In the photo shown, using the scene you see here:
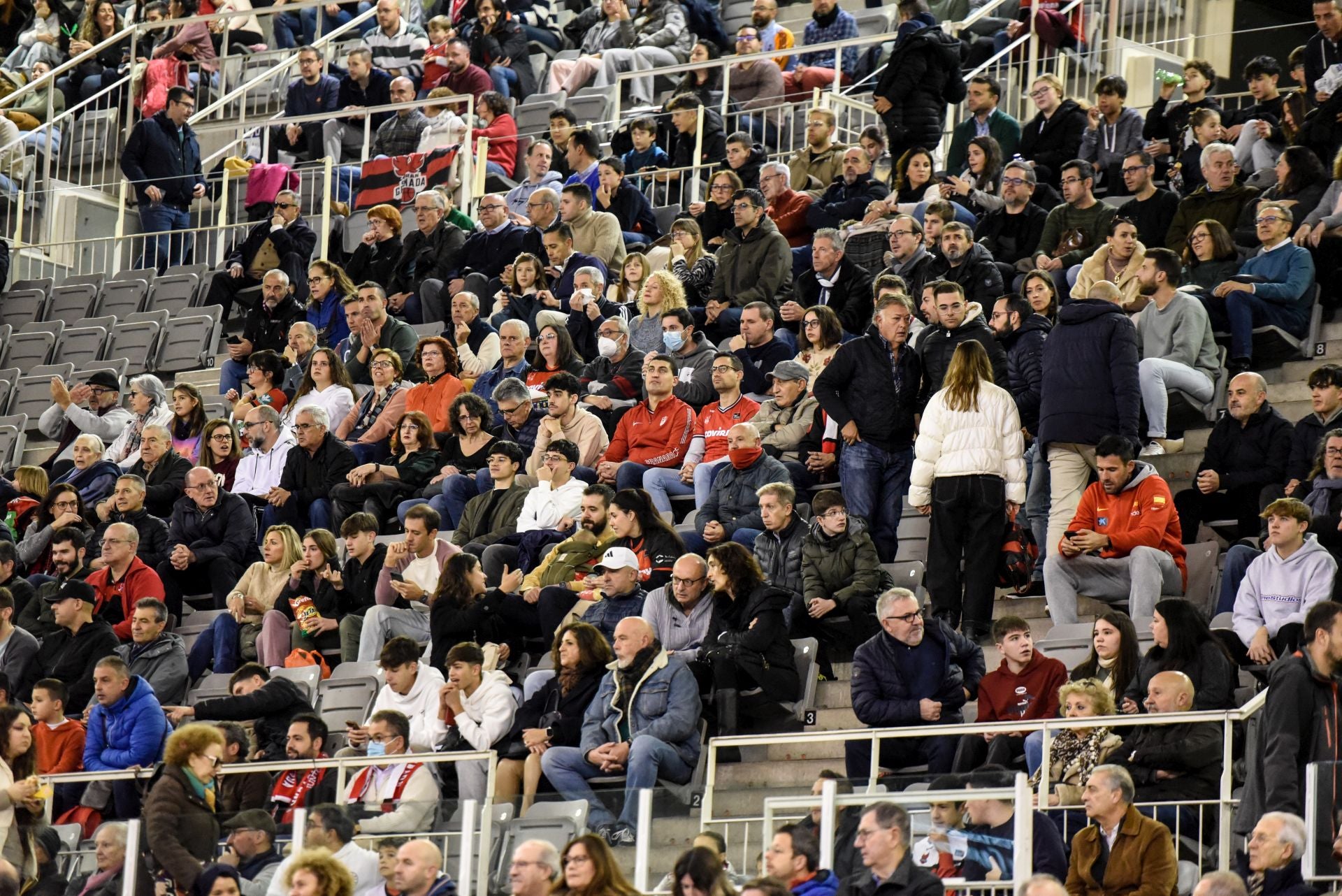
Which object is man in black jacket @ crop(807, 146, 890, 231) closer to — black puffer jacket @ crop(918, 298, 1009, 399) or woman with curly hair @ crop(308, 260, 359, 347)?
woman with curly hair @ crop(308, 260, 359, 347)

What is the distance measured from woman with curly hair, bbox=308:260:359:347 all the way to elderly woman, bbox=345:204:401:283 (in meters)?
0.43

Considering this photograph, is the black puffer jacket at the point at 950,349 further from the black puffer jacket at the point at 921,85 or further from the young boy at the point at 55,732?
the young boy at the point at 55,732

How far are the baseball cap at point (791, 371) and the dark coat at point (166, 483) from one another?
3578 millimetres

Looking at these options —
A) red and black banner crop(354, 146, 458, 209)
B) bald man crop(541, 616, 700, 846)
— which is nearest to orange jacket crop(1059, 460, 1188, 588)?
bald man crop(541, 616, 700, 846)

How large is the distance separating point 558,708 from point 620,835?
1658mm

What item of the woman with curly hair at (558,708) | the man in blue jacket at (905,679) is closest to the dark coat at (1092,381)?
the man in blue jacket at (905,679)

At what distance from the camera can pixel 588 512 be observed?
12398 mm

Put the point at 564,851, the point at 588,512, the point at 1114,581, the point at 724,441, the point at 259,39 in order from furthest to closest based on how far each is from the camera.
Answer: the point at 259,39
the point at 724,441
the point at 588,512
the point at 1114,581
the point at 564,851

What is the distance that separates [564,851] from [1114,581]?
3222 mm

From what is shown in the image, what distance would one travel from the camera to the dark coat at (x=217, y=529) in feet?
46.0

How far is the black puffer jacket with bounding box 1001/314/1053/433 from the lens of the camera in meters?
12.5

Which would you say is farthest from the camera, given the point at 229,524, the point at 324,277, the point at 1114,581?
the point at 324,277

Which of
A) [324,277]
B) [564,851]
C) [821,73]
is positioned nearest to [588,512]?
[564,851]

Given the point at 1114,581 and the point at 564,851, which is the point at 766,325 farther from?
the point at 564,851
